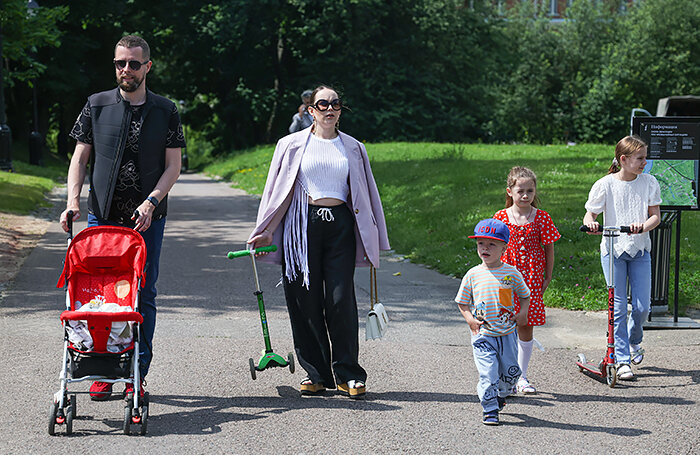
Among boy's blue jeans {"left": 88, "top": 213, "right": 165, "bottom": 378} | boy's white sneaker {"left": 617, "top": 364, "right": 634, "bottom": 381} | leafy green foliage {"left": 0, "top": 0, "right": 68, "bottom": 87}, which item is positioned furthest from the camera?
leafy green foliage {"left": 0, "top": 0, "right": 68, "bottom": 87}

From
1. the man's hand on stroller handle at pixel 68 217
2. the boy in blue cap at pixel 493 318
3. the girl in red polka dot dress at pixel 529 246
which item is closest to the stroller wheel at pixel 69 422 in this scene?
the man's hand on stroller handle at pixel 68 217

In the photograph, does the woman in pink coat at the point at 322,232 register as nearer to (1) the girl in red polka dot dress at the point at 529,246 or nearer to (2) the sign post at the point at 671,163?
(1) the girl in red polka dot dress at the point at 529,246

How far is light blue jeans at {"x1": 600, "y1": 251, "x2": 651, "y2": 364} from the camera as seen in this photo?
661 cm

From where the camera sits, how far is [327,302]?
602 centimetres

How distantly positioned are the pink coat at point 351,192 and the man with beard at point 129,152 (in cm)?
66

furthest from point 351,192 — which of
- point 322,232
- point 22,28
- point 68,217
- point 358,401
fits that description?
point 22,28

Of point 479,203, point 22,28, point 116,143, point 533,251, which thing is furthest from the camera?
point 22,28

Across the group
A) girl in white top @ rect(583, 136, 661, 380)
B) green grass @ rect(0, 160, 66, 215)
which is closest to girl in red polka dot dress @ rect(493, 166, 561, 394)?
girl in white top @ rect(583, 136, 661, 380)

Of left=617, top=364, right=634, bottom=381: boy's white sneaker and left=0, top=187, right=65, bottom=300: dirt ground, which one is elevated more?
left=0, top=187, right=65, bottom=300: dirt ground

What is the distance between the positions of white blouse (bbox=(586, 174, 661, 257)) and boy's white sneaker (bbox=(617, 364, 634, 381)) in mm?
812

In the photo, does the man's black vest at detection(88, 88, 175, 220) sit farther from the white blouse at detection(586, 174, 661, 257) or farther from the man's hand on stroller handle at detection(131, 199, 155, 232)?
the white blouse at detection(586, 174, 661, 257)

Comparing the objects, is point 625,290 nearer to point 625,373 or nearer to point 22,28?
point 625,373

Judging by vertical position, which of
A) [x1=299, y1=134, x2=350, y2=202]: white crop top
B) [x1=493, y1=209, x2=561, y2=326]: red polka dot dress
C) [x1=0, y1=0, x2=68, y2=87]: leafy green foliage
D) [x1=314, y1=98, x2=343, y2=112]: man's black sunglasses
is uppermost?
[x1=0, y1=0, x2=68, y2=87]: leafy green foliage

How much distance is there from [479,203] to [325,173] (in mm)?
9484
